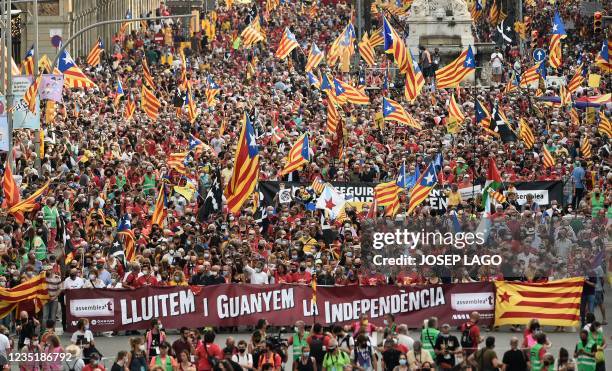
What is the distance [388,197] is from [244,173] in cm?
309

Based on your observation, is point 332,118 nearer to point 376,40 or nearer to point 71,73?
point 71,73

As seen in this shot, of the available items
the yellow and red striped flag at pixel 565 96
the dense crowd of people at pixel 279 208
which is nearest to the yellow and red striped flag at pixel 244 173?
the dense crowd of people at pixel 279 208

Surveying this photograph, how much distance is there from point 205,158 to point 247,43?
1897cm

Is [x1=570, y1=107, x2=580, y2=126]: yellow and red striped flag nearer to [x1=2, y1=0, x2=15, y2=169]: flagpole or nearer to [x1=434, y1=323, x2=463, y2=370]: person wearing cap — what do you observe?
[x1=2, y1=0, x2=15, y2=169]: flagpole

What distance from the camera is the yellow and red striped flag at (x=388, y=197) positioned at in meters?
38.4

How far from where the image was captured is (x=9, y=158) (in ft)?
138

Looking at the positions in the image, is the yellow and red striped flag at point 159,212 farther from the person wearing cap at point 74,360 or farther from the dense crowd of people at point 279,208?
the person wearing cap at point 74,360

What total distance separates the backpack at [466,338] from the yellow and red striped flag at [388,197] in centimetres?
990

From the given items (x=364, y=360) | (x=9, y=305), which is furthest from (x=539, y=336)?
(x=9, y=305)

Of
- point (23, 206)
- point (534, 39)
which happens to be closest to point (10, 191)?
point (23, 206)

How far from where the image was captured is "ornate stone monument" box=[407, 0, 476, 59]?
6844 centimetres

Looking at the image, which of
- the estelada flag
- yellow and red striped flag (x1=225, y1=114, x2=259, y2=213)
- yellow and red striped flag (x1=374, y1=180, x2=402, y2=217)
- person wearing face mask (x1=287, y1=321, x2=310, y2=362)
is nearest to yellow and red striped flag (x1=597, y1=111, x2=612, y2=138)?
yellow and red striped flag (x1=374, y1=180, x2=402, y2=217)

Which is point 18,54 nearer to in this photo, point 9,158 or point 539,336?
point 9,158

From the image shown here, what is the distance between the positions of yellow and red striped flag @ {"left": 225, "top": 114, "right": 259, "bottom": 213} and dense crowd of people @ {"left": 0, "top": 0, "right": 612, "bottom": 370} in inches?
25.9
